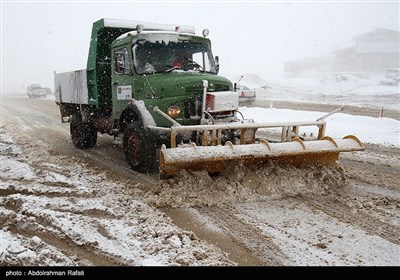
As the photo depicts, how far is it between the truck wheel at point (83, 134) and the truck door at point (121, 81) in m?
1.95

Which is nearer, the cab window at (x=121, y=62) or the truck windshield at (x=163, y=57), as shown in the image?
the truck windshield at (x=163, y=57)

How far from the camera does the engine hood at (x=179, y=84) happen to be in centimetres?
575

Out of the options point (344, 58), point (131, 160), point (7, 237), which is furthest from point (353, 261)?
point (344, 58)

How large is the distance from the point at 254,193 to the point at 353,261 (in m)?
1.79

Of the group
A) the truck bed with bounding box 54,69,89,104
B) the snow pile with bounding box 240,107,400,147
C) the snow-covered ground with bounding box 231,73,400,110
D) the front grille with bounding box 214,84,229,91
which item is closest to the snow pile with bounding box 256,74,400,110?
the snow-covered ground with bounding box 231,73,400,110

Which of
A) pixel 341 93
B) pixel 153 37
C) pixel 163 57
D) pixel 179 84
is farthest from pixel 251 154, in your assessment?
pixel 341 93

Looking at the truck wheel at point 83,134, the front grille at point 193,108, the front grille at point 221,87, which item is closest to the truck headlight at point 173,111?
the front grille at point 193,108

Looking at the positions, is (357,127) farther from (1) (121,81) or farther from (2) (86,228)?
(2) (86,228)

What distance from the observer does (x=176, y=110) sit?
575 centimetres

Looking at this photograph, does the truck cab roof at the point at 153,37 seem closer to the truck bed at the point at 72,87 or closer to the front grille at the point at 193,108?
the front grille at the point at 193,108

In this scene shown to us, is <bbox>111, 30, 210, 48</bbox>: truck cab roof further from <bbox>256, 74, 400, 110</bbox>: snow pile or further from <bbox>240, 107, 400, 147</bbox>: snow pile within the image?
<bbox>256, 74, 400, 110</bbox>: snow pile

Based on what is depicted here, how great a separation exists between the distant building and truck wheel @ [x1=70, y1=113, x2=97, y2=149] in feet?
159

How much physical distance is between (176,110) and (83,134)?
391 centimetres
